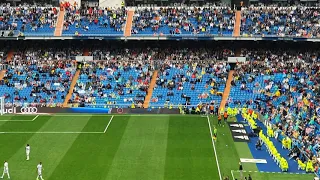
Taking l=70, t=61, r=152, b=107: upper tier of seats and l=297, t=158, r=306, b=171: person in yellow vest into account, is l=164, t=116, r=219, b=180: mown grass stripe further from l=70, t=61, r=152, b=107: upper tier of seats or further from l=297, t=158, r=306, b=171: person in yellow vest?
l=70, t=61, r=152, b=107: upper tier of seats

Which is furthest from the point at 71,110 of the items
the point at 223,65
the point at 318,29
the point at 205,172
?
the point at 318,29

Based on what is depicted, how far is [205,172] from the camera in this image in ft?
97.3

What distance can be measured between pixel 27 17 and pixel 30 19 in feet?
2.01

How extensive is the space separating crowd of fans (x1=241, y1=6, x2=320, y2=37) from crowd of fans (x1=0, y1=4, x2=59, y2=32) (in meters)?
24.2

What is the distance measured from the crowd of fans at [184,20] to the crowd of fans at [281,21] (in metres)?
2.19

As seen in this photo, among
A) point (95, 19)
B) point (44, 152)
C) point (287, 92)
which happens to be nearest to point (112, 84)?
point (95, 19)

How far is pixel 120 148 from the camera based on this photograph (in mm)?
35125

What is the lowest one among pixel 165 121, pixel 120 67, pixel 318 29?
pixel 165 121

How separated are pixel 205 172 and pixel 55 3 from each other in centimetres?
4394

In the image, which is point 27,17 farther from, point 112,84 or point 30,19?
point 112,84

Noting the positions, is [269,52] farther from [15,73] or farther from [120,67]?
[15,73]

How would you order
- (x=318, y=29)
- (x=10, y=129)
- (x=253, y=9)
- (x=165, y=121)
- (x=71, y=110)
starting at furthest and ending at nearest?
(x=253, y=9)
(x=318, y=29)
(x=71, y=110)
(x=165, y=121)
(x=10, y=129)

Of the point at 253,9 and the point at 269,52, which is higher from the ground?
the point at 253,9

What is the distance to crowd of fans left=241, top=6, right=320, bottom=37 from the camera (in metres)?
56.0
